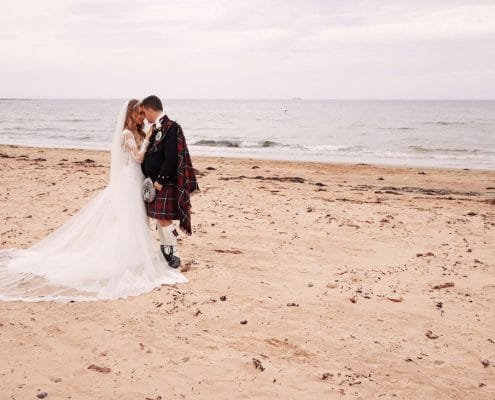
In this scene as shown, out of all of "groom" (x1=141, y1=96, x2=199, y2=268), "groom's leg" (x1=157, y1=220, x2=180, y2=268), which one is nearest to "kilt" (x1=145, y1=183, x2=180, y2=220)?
"groom" (x1=141, y1=96, x2=199, y2=268)

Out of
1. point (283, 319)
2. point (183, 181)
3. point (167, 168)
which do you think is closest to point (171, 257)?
point (183, 181)

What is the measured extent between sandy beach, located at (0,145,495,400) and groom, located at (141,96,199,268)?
83cm

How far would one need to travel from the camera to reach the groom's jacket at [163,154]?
18.5 feet

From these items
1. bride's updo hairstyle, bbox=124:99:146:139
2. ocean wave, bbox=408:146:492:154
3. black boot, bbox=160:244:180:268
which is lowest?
black boot, bbox=160:244:180:268

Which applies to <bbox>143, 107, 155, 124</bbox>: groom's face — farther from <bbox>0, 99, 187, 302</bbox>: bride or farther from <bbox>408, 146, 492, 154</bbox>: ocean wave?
<bbox>408, 146, 492, 154</bbox>: ocean wave

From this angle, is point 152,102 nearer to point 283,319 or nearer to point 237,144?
point 283,319

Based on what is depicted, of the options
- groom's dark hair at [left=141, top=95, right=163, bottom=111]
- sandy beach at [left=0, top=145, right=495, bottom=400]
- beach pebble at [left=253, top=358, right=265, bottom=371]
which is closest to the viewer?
sandy beach at [left=0, top=145, right=495, bottom=400]

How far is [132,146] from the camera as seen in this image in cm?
573

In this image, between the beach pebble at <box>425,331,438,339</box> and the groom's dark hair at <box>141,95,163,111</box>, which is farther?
the groom's dark hair at <box>141,95,163,111</box>

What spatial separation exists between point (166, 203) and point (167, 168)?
439mm

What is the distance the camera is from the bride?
211 inches

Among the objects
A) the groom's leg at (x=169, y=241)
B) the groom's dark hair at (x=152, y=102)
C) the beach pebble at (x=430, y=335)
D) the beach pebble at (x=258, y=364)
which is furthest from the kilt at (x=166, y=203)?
the beach pebble at (x=430, y=335)

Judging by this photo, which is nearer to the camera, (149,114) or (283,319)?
(283,319)

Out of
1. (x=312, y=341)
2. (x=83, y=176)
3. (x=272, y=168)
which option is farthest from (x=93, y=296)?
(x=272, y=168)
